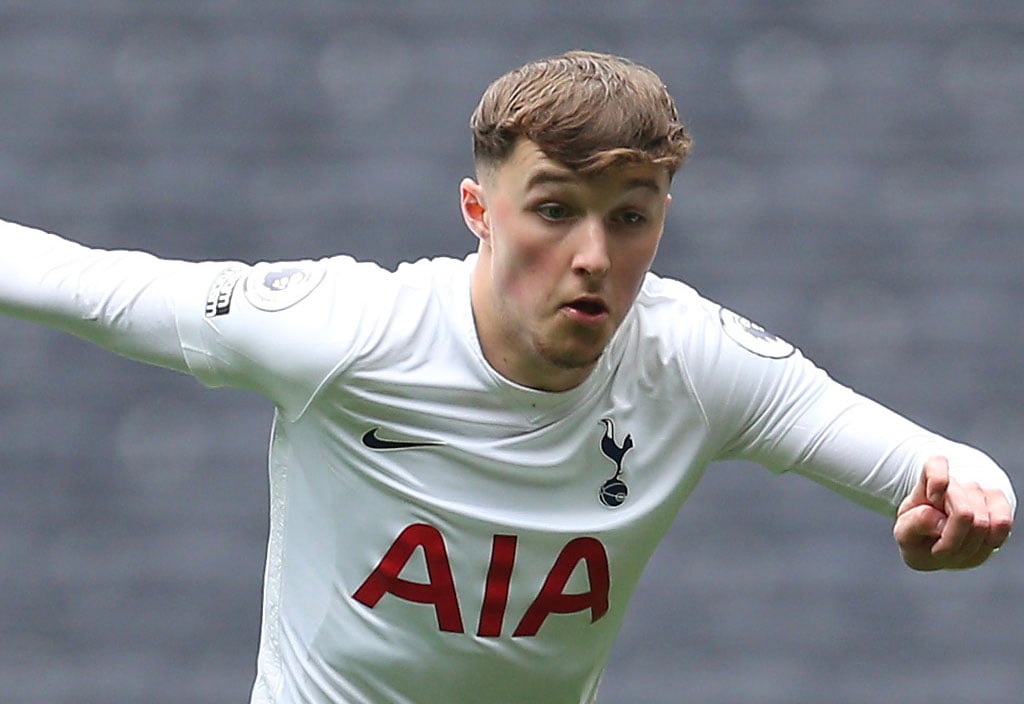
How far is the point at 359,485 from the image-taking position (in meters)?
2.91

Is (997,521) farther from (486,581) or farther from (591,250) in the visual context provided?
(486,581)

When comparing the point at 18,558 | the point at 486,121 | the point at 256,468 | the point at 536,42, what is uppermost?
the point at 536,42

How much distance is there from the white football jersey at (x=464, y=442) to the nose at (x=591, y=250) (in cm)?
24

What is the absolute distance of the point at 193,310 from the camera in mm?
2781

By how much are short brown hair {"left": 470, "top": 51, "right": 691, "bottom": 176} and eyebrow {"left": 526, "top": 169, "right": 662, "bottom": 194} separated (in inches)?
0.6

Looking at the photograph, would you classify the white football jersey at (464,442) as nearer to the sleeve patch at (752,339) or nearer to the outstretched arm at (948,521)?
the sleeve patch at (752,339)

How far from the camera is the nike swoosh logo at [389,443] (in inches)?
114

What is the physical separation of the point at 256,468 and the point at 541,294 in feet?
7.81

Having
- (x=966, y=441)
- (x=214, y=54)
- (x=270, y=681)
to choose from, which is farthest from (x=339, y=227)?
(x=270, y=681)

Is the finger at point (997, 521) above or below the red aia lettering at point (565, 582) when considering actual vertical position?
above

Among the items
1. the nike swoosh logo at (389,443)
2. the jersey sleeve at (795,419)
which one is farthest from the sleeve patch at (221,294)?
the jersey sleeve at (795,419)

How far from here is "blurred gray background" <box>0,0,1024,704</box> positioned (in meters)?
5.00

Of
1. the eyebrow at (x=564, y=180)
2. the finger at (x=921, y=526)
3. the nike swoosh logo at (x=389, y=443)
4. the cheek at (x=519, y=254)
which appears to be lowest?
the nike swoosh logo at (x=389, y=443)

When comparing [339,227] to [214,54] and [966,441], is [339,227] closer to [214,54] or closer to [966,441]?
[214,54]
